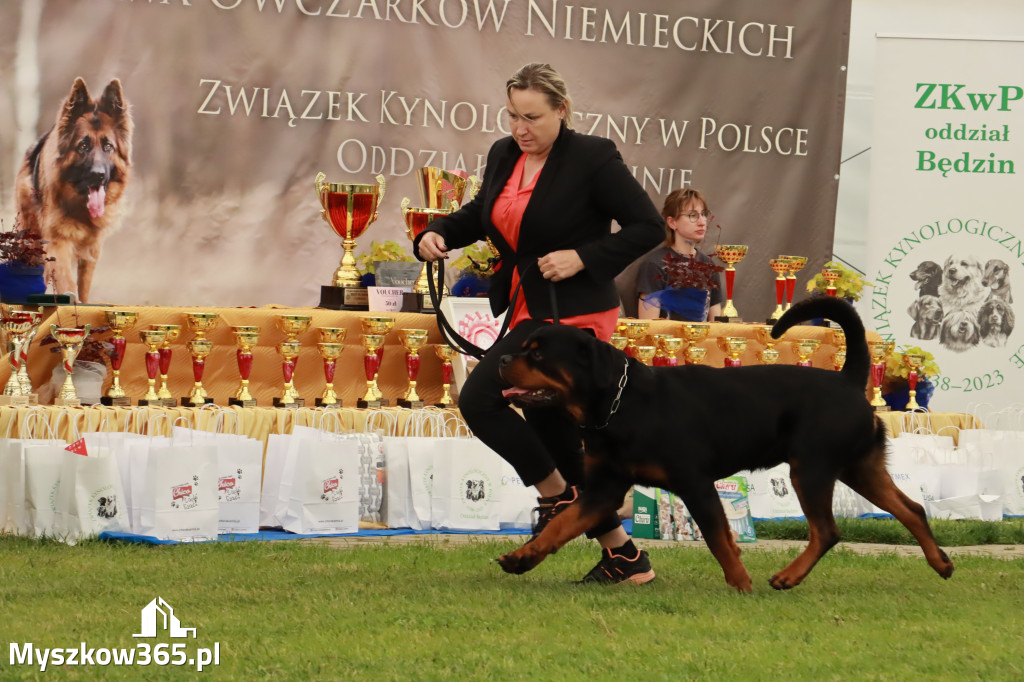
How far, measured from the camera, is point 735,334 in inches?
247

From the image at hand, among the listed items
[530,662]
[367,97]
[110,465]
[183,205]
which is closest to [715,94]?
[367,97]

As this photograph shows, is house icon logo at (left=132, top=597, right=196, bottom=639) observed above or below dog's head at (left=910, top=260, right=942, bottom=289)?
below

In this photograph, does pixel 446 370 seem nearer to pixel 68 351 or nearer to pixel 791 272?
pixel 68 351

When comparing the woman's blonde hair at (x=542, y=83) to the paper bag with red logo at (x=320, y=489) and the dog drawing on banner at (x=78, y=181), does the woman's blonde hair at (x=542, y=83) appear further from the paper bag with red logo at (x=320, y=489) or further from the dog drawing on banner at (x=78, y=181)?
the dog drawing on banner at (x=78, y=181)

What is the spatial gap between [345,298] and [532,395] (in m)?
2.82

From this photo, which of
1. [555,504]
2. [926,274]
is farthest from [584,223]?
[926,274]

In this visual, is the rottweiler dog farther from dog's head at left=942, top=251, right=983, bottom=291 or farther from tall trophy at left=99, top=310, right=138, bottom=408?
dog's head at left=942, top=251, right=983, bottom=291

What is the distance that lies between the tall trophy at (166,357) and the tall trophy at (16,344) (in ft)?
1.63

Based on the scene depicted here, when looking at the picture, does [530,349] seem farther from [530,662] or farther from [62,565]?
[62,565]

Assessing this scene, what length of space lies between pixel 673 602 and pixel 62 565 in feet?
5.90

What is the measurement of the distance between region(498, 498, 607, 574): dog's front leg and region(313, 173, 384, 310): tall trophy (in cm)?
279

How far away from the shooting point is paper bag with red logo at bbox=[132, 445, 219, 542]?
4.26m

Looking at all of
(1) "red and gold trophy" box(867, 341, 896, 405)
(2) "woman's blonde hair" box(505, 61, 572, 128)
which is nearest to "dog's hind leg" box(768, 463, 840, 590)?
(2) "woman's blonde hair" box(505, 61, 572, 128)

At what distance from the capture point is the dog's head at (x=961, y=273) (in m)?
8.49
